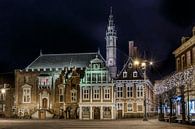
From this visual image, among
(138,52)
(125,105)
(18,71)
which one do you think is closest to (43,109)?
(18,71)

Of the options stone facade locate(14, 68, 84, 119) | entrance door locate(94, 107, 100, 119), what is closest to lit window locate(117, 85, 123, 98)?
entrance door locate(94, 107, 100, 119)

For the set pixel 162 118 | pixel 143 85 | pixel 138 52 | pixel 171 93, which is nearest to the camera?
pixel 171 93

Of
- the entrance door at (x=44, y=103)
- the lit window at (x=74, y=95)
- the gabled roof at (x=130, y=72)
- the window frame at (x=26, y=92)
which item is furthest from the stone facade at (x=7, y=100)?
the gabled roof at (x=130, y=72)

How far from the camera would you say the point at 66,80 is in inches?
3819

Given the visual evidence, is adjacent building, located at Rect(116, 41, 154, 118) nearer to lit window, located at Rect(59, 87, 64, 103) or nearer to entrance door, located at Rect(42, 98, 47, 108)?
lit window, located at Rect(59, 87, 64, 103)

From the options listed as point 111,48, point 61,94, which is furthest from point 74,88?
point 111,48

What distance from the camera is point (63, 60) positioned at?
336 feet

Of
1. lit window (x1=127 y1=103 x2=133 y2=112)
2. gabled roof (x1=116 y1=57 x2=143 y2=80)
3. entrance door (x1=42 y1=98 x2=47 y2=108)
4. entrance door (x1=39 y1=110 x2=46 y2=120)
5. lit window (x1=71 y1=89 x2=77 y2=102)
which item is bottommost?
entrance door (x1=39 y1=110 x2=46 y2=120)

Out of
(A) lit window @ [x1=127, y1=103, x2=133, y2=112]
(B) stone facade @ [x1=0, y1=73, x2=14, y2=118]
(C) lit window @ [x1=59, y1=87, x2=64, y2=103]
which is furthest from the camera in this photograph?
(B) stone facade @ [x1=0, y1=73, x2=14, y2=118]

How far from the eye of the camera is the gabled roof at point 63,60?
101 m

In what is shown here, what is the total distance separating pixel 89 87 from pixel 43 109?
1304cm

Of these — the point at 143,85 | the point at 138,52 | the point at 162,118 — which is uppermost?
the point at 138,52

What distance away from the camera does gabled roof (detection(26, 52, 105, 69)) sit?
330 feet

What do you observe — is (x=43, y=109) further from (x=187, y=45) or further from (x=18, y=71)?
(x=187, y=45)
